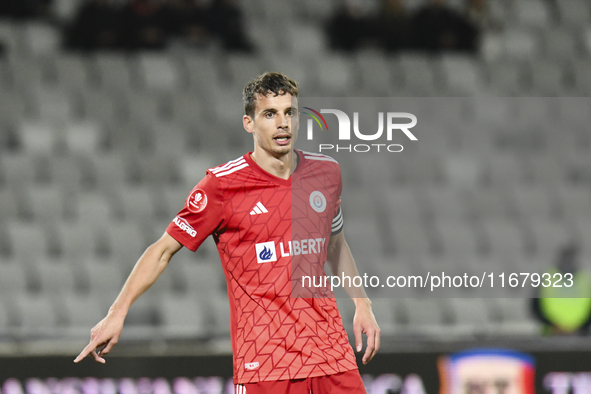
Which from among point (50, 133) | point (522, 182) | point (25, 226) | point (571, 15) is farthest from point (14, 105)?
point (571, 15)

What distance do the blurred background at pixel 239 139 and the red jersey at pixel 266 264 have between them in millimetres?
2362

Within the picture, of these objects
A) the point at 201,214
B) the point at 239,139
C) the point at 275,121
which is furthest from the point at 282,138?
the point at 239,139

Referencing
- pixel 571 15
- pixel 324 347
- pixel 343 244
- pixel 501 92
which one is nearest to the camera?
pixel 324 347

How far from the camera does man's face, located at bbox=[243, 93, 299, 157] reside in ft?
9.25

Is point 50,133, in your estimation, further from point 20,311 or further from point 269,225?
point 269,225

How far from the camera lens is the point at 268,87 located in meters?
2.83

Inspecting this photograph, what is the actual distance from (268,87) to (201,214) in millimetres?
523

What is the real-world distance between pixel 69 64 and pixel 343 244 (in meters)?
4.76

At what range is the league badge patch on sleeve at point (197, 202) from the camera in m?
2.81

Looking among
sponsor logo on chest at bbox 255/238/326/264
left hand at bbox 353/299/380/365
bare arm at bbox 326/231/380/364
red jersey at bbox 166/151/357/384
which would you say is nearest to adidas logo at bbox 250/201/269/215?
red jersey at bbox 166/151/357/384

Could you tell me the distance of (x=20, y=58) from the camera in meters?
7.08

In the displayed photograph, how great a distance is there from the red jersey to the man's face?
0.41ft

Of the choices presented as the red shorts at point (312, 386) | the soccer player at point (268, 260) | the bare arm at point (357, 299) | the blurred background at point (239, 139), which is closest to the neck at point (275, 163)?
the soccer player at point (268, 260)

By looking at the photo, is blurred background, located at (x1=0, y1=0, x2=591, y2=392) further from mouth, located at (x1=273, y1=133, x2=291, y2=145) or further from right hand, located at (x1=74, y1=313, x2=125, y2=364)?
mouth, located at (x1=273, y1=133, x2=291, y2=145)
